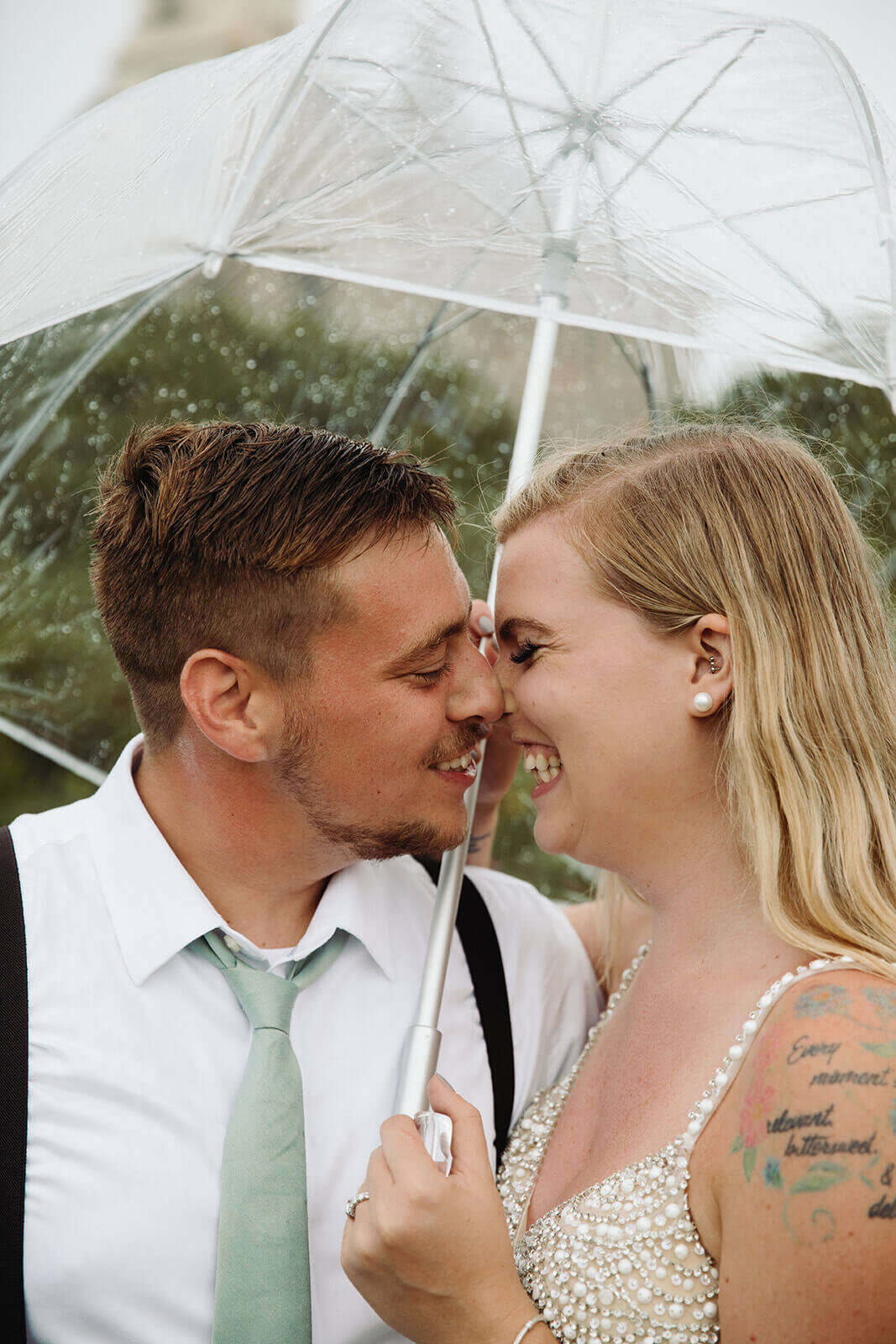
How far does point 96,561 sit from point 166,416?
1.61ft

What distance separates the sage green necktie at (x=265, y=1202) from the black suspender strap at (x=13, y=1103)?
0.37 meters

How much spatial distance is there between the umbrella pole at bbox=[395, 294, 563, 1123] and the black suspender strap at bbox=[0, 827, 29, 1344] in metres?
0.73

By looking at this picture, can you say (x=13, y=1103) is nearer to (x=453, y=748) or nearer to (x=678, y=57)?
(x=453, y=748)

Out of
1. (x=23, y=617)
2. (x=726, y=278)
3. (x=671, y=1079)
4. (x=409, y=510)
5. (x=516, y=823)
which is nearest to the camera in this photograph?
(x=671, y=1079)

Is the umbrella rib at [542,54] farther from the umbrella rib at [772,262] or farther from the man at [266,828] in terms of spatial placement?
the man at [266,828]

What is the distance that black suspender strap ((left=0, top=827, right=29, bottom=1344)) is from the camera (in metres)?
2.22

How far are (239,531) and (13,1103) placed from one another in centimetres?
129

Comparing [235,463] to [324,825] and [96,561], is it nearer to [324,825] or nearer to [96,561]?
[96,561]

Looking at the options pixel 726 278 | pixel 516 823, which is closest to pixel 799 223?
pixel 726 278

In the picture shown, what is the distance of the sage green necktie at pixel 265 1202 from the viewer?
2.26 meters

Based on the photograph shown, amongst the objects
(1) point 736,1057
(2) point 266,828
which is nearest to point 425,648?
(2) point 266,828

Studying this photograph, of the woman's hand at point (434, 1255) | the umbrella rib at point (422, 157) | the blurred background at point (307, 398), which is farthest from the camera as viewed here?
the blurred background at point (307, 398)

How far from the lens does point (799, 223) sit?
258 centimetres

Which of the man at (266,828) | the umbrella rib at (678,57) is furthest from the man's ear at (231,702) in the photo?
the umbrella rib at (678,57)
